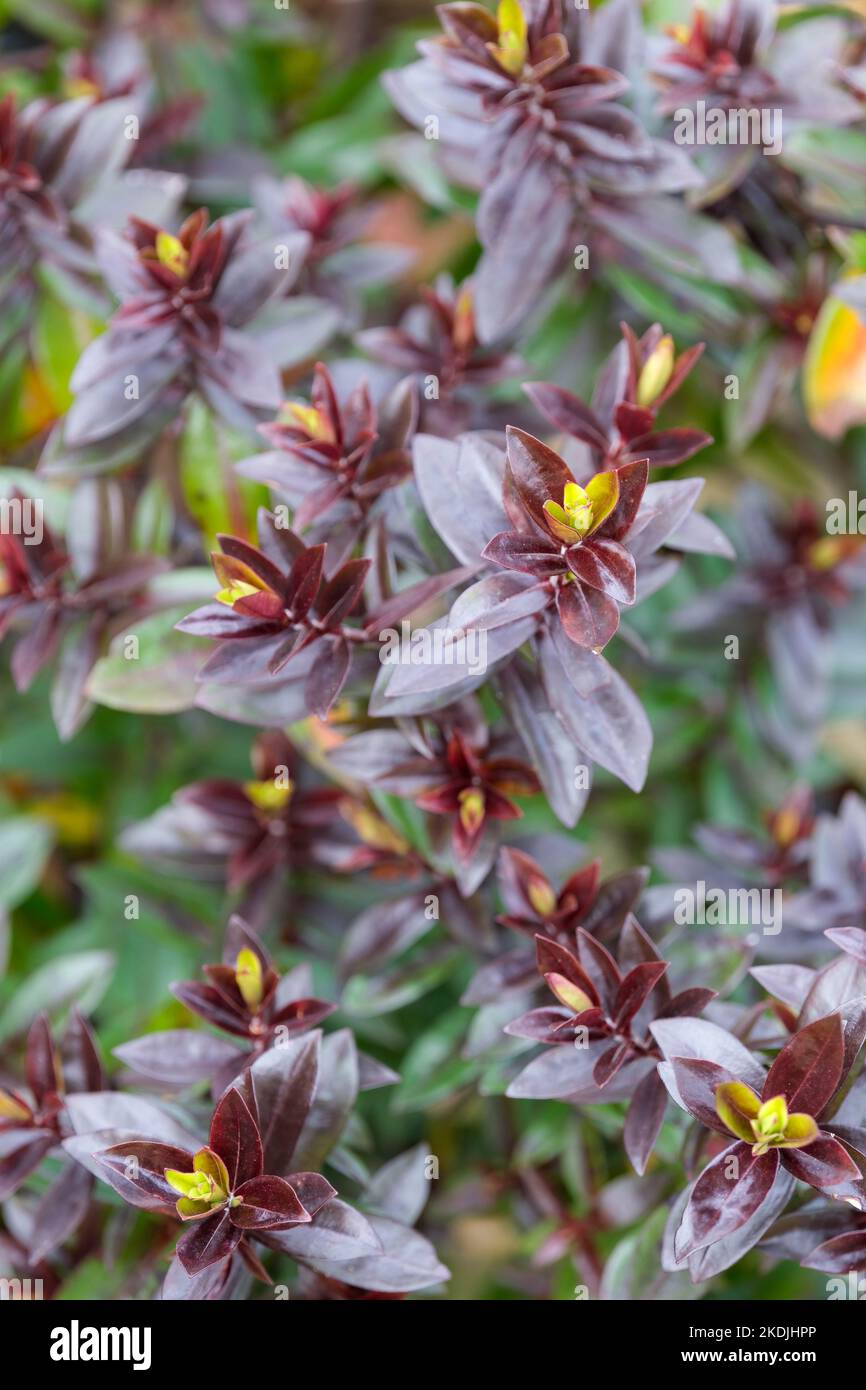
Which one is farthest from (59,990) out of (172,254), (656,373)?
(656,373)

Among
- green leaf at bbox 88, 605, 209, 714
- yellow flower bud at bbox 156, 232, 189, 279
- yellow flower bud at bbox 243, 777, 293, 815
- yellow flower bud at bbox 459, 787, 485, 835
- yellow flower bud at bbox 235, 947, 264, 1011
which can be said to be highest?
yellow flower bud at bbox 156, 232, 189, 279

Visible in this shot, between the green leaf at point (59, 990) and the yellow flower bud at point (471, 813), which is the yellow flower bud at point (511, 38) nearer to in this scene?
the yellow flower bud at point (471, 813)

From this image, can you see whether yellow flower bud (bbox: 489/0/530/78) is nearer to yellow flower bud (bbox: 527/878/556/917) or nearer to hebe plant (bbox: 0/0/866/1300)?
hebe plant (bbox: 0/0/866/1300)

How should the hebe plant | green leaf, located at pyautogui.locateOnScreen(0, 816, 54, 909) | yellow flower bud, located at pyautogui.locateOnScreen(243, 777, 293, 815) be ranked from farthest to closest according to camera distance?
green leaf, located at pyautogui.locateOnScreen(0, 816, 54, 909)
yellow flower bud, located at pyautogui.locateOnScreen(243, 777, 293, 815)
the hebe plant

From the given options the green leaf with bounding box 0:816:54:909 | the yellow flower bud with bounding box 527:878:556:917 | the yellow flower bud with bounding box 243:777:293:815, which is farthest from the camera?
the green leaf with bounding box 0:816:54:909

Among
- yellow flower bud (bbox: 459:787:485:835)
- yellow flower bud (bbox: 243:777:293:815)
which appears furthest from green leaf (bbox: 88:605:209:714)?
yellow flower bud (bbox: 459:787:485:835)

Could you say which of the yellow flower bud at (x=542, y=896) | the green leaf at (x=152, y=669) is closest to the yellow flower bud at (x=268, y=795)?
the green leaf at (x=152, y=669)

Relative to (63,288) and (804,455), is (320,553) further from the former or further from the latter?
(804,455)
